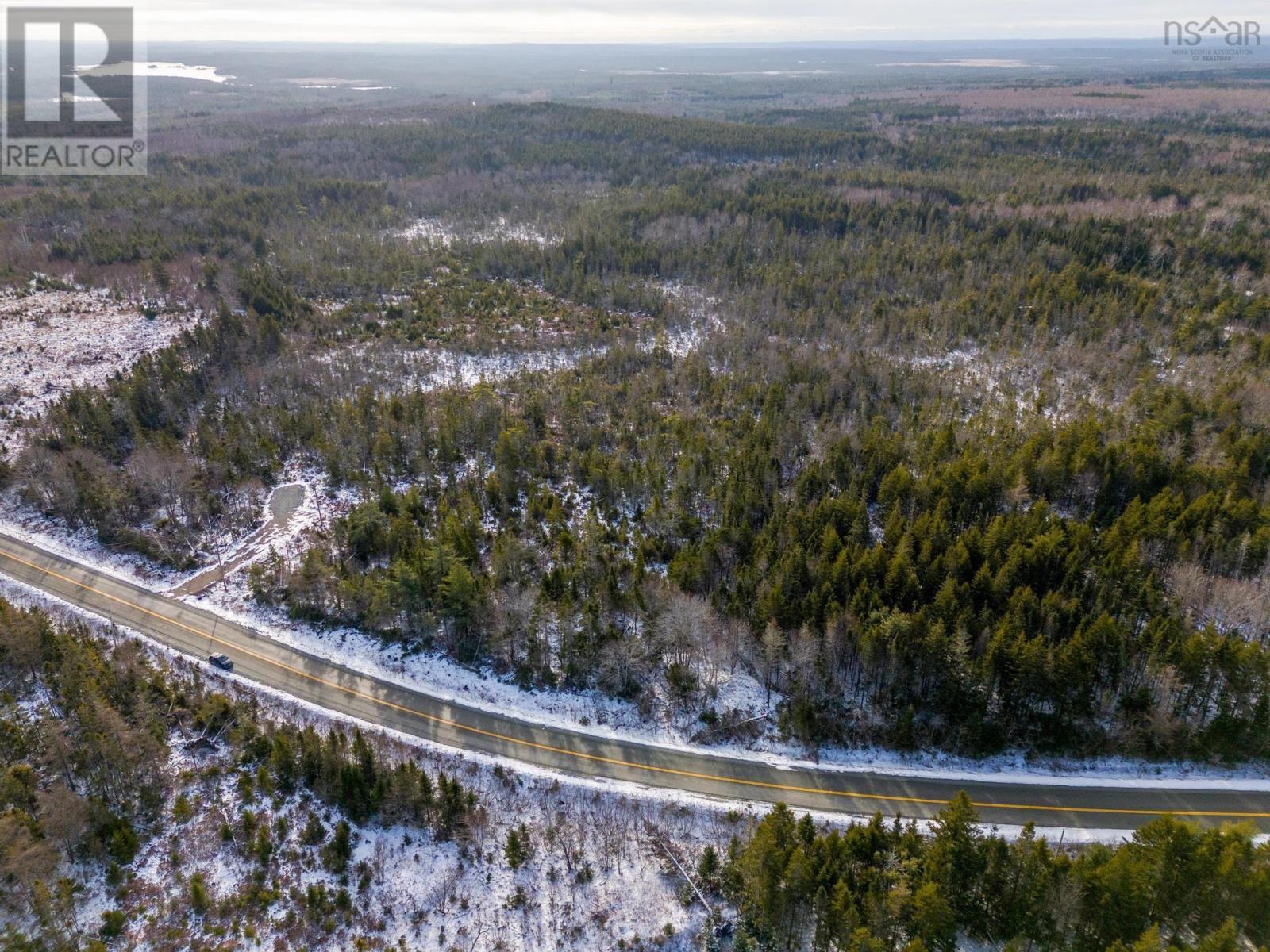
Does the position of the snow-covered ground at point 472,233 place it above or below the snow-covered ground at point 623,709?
above

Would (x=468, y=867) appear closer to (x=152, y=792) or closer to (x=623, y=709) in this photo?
(x=623, y=709)

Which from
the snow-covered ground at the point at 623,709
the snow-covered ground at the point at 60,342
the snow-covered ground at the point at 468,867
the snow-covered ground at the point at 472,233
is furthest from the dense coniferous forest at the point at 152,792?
the snow-covered ground at the point at 472,233

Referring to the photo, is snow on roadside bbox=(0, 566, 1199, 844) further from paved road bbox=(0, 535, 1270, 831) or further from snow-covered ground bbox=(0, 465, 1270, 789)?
snow-covered ground bbox=(0, 465, 1270, 789)

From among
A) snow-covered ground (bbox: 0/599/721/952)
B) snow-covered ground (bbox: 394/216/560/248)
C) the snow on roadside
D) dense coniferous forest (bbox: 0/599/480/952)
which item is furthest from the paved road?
snow-covered ground (bbox: 394/216/560/248)

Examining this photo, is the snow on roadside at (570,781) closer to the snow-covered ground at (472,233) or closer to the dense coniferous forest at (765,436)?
the dense coniferous forest at (765,436)

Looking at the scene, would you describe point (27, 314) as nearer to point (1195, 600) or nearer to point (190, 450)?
point (190, 450)
